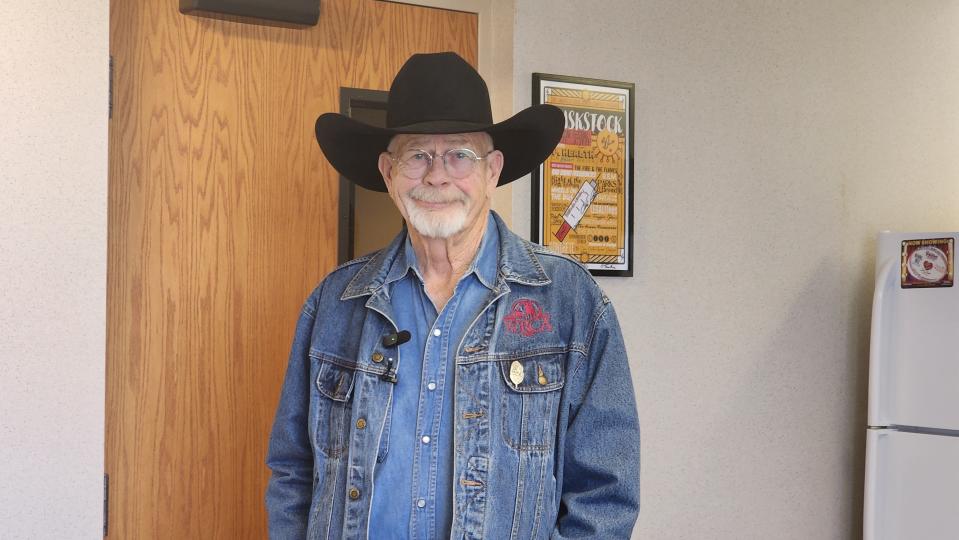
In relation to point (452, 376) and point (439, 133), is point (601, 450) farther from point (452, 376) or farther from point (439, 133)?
point (439, 133)

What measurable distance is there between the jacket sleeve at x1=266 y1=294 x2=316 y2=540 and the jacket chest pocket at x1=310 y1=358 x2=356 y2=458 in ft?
0.21

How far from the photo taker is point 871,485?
3148 millimetres

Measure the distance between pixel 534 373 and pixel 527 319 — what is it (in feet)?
0.33

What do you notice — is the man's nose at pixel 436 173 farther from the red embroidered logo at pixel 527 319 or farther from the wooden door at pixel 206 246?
the wooden door at pixel 206 246

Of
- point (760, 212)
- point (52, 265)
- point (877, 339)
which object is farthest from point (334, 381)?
point (877, 339)

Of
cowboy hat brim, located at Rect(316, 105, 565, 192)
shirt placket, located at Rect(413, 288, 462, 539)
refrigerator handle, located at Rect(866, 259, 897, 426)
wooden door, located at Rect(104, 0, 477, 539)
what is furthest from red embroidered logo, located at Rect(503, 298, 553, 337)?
refrigerator handle, located at Rect(866, 259, 897, 426)

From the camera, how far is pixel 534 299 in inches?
68.9

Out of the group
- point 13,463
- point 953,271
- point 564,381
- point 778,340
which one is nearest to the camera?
point 564,381

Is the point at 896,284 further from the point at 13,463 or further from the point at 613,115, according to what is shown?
the point at 13,463

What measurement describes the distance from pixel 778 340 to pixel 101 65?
2273 mm

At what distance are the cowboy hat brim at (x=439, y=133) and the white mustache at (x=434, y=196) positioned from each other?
10 centimetres

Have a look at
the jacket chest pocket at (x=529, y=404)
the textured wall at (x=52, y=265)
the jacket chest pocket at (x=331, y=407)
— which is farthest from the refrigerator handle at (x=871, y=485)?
the textured wall at (x=52, y=265)

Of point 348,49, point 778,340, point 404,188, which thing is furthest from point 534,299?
point 778,340

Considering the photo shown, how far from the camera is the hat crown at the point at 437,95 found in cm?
174
